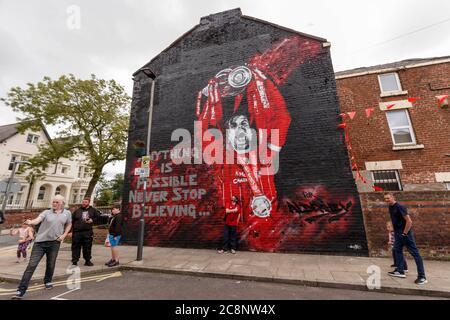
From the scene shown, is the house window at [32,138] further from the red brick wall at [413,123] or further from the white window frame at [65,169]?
the red brick wall at [413,123]

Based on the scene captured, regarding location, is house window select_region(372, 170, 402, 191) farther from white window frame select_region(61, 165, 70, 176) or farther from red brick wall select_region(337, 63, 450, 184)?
white window frame select_region(61, 165, 70, 176)

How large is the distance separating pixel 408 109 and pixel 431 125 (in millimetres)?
1148

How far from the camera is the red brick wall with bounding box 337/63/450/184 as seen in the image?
8.57 meters

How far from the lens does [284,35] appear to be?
8.70 metres

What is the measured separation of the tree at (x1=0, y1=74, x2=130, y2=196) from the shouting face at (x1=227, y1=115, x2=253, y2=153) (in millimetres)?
11271

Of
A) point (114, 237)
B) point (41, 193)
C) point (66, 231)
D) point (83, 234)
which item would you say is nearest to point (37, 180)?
point (41, 193)

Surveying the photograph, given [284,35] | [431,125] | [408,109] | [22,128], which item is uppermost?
[284,35]

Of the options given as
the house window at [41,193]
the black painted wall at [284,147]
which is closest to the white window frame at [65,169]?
the house window at [41,193]

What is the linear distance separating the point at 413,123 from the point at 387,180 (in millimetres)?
2999

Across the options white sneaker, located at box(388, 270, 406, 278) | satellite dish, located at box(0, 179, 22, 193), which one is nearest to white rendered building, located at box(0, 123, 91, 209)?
satellite dish, located at box(0, 179, 22, 193)

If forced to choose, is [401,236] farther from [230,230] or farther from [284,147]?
[230,230]
